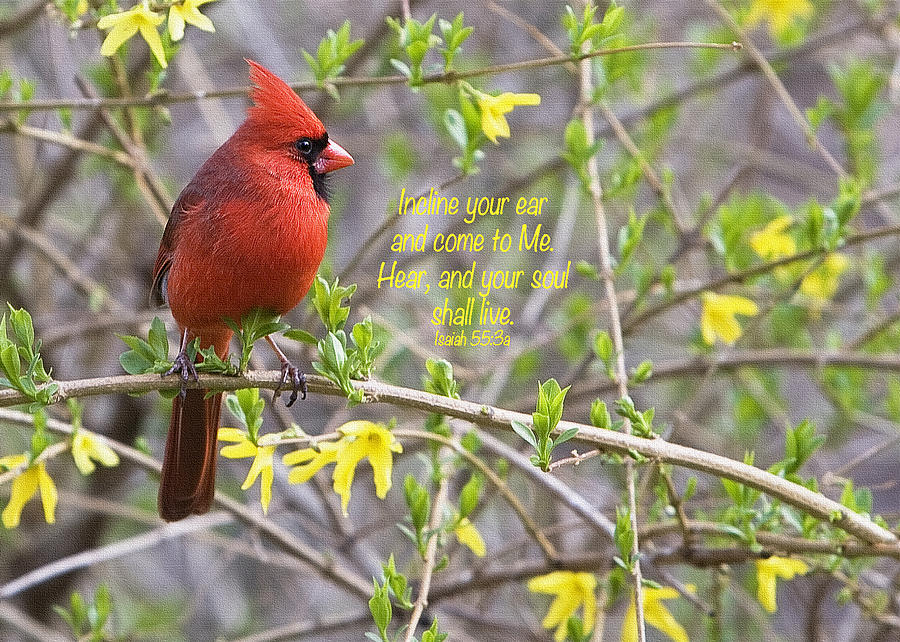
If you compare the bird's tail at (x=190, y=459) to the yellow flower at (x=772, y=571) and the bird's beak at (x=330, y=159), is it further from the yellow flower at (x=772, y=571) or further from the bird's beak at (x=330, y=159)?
the yellow flower at (x=772, y=571)

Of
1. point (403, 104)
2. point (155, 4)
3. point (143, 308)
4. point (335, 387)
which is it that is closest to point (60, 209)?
point (143, 308)

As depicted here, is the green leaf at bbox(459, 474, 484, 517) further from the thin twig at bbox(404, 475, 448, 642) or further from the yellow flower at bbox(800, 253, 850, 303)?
the yellow flower at bbox(800, 253, 850, 303)

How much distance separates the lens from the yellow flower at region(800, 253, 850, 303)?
2.98 metres

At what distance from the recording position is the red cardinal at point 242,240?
1.93 meters

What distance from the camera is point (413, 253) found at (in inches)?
139

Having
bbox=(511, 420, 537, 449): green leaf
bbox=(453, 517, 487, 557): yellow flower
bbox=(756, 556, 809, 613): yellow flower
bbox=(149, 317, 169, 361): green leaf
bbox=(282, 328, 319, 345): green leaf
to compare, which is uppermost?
bbox=(282, 328, 319, 345): green leaf

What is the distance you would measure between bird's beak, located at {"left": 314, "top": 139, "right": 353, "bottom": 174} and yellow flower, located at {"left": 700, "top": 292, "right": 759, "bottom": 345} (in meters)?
1.03

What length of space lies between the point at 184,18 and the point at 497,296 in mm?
2316

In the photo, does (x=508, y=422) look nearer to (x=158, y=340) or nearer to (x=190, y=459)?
(x=158, y=340)

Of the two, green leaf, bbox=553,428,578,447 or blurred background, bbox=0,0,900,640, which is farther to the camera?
blurred background, bbox=0,0,900,640

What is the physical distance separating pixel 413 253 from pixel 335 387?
1.83 m

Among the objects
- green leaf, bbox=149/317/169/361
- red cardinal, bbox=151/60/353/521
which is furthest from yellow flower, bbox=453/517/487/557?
green leaf, bbox=149/317/169/361

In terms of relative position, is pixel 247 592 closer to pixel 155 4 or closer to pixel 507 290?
pixel 507 290

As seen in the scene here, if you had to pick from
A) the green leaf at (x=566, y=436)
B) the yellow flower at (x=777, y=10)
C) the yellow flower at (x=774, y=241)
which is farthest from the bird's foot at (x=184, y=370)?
the yellow flower at (x=777, y=10)
